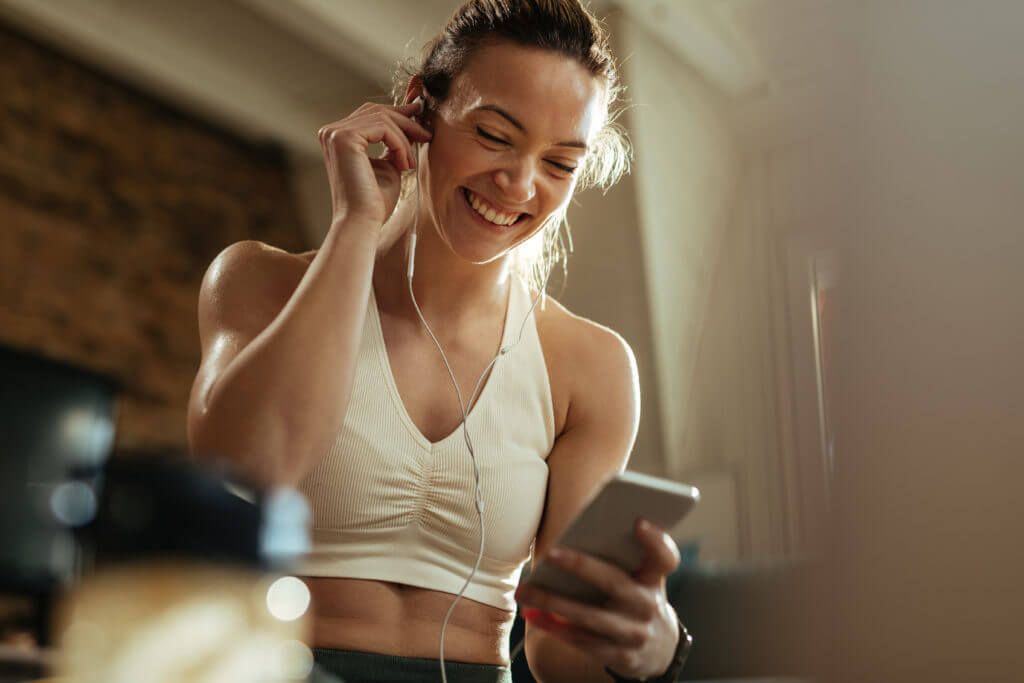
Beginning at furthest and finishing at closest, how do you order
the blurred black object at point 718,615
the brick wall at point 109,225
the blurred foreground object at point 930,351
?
the brick wall at point 109,225 → the blurred black object at point 718,615 → the blurred foreground object at point 930,351

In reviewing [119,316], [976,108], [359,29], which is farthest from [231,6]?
[976,108]

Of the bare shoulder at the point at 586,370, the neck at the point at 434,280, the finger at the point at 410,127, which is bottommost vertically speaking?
the bare shoulder at the point at 586,370

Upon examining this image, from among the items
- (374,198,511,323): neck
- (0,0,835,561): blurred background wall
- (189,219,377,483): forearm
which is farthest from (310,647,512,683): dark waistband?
(0,0,835,561): blurred background wall

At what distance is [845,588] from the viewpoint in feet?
1.32

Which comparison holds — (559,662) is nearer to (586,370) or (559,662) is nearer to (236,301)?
(586,370)

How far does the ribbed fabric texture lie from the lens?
1009 mm

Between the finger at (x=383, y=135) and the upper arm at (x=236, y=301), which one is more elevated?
the finger at (x=383, y=135)

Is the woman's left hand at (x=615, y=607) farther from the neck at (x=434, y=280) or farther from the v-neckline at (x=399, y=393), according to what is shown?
the neck at (x=434, y=280)

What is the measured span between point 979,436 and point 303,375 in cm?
65

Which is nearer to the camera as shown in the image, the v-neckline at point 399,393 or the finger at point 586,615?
the finger at point 586,615

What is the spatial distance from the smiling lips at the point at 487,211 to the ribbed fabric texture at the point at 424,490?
0.17 metres

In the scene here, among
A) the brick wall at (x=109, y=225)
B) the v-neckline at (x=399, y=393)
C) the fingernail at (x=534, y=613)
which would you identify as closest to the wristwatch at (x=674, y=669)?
the fingernail at (x=534, y=613)

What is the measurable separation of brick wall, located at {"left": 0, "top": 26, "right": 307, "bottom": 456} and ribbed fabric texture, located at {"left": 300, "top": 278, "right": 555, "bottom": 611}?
3.00 meters

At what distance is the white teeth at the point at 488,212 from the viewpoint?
1117 mm
